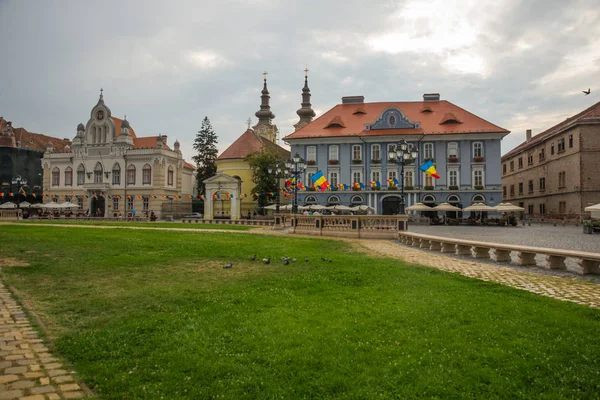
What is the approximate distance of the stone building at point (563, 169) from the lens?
4541cm

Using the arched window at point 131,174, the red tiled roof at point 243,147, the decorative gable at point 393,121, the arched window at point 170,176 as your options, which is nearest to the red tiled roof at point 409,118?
the decorative gable at point 393,121

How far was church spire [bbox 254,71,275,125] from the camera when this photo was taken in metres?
85.7

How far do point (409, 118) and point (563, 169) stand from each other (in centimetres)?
1880

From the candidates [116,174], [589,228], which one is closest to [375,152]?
[589,228]

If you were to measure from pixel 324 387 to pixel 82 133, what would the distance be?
6944cm

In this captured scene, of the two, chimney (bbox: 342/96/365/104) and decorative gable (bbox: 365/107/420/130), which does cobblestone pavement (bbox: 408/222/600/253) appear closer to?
decorative gable (bbox: 365/107/420/130)

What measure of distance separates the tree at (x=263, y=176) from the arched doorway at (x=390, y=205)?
1394 cm

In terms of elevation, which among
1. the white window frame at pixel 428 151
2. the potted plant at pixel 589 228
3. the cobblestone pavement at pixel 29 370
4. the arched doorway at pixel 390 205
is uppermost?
the white window frame at pixel 428 151

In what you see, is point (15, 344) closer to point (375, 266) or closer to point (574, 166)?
point (375, 266)

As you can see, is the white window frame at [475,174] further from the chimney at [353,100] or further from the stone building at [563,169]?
the chimney at [353,100]

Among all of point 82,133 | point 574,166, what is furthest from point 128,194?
point 574,166

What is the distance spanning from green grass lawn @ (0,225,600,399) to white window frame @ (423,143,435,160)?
4354cm

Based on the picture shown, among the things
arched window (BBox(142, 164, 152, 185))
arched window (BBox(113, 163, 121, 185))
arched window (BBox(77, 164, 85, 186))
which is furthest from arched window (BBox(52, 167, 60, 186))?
arched window (BBox(142, 164, 152, 185))

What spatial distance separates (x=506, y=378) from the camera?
4.43m
